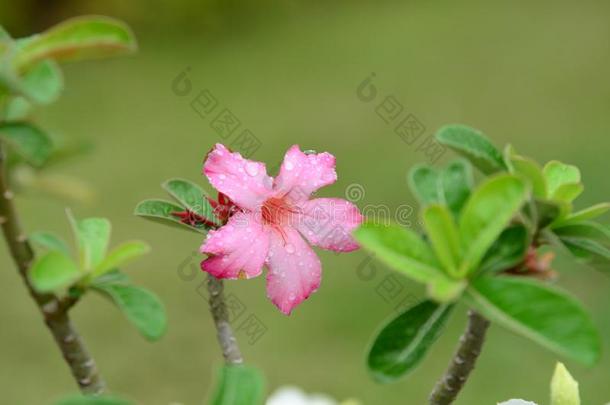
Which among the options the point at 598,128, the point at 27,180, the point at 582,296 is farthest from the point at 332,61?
the point at 27,180

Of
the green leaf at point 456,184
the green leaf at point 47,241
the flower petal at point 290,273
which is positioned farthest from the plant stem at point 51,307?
the green leaf at point 456,184

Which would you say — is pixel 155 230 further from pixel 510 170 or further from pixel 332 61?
pixel 510 170

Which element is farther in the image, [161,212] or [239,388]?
[161,212]

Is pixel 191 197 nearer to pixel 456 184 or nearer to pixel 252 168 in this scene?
pixel 252 168

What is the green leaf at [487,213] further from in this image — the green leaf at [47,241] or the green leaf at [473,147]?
the green leaf at [47,241]

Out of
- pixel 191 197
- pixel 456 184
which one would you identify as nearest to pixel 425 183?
pixel 456 184

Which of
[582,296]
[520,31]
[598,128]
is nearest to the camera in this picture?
[582,296]
